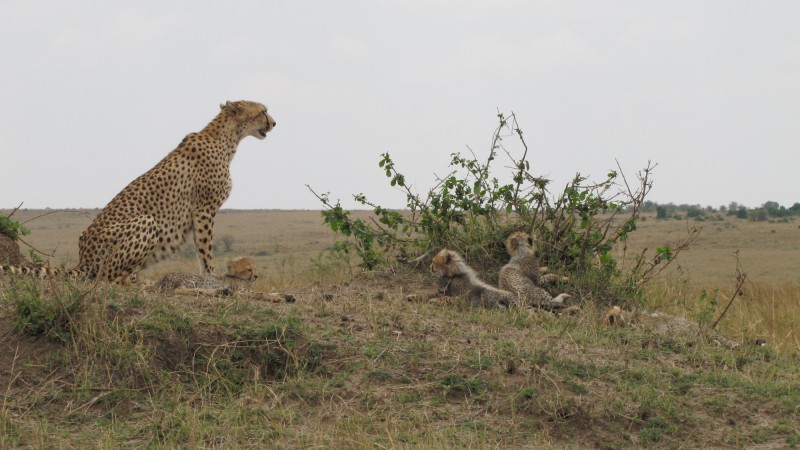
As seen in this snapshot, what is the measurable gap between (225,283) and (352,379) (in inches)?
79.5

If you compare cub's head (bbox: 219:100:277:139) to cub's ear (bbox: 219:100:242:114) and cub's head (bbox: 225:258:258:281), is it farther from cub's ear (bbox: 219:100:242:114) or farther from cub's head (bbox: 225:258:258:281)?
cub's head (bbox: 225:258:258:281)

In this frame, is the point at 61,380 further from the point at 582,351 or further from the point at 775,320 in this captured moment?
the point at 775,320

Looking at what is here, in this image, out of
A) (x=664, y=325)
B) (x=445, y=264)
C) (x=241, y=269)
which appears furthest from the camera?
(x=241, y=269)

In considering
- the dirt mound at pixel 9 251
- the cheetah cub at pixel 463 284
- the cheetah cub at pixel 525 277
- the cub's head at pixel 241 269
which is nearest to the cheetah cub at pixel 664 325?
the cheetah cub at pixel 525 277

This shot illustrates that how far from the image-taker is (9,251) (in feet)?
21.5

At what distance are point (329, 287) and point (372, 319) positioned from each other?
1.55 m

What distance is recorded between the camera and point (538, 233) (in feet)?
22.9

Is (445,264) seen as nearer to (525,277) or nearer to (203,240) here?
(525,277)

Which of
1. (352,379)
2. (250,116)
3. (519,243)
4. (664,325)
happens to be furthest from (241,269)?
(664,325)

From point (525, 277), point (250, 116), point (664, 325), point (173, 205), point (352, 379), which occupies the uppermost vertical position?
point (250, 116)

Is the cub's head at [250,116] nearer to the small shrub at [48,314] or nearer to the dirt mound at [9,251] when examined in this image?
the dirt mound at [9,251]

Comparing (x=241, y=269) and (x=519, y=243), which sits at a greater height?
(x=519, y=243)

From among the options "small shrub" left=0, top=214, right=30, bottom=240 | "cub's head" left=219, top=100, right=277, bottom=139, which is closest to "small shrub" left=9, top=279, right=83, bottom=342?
"small shrub" left=0, top=214, right=30, bottom=240

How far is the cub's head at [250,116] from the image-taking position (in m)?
7.18
